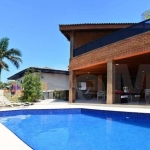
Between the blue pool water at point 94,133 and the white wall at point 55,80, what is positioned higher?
the white wall at point 55,80

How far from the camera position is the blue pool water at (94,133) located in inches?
225

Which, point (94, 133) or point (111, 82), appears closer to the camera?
point (94, 133)

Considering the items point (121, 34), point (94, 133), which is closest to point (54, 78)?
point (121, 34)

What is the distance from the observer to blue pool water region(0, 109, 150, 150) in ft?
18.7

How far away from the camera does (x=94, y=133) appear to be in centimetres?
736

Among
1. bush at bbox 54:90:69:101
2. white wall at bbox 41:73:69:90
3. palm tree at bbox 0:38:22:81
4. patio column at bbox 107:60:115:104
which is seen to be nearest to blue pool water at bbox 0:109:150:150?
patio column at bbox 107:60:115:104

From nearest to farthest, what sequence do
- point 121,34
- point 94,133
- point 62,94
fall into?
point 94,133 → point 121,34 → point 62,94

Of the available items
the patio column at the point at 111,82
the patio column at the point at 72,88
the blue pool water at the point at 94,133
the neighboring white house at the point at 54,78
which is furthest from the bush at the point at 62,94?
the blue pool water at the point at 94,133

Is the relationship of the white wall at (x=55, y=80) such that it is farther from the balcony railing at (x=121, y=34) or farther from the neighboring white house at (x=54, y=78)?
the balcony railing at (x=121, y=34)

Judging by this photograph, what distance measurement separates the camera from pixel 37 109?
11.9 meters

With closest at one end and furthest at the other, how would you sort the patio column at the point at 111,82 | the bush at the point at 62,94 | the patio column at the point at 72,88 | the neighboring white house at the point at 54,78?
1. the patio column at the point at 111,82
2. the patio column at the point at 72,88
3. the bush at the point at 62,94
4. the neighboring white house at the point at 54,78

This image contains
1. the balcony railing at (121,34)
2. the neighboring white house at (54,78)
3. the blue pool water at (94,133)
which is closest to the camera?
the blue pool water at (94,133)

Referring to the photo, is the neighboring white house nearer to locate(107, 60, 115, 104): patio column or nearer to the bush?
the bush

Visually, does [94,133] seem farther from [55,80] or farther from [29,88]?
[55,80]
